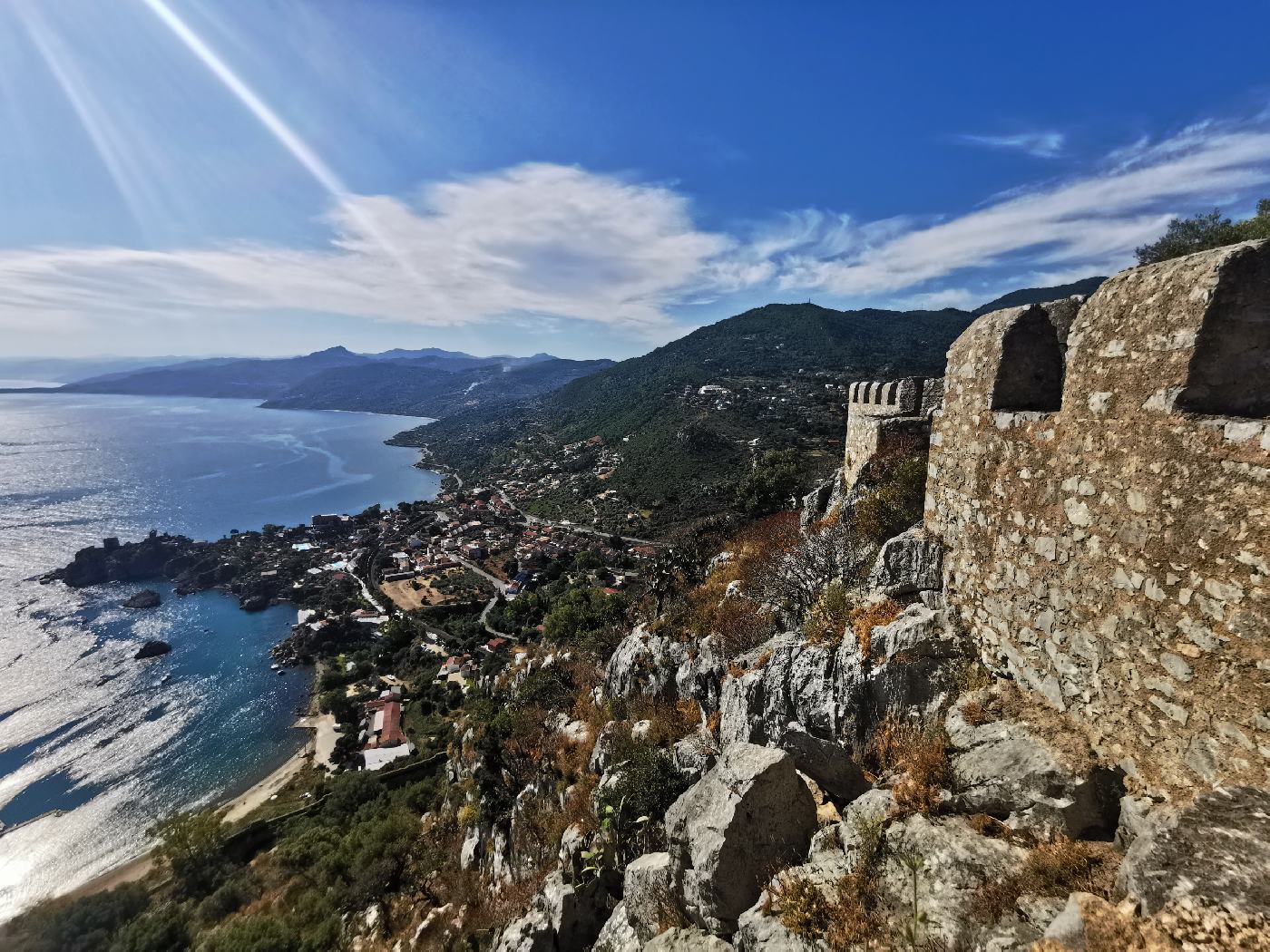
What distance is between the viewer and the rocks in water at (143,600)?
59.3m

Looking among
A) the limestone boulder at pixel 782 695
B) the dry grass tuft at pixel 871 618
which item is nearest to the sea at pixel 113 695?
the limestone boulder at pixel 782 695

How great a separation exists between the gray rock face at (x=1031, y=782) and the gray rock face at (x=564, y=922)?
572 cm

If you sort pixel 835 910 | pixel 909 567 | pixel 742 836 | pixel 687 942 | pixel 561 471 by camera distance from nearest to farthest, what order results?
pixel 835 910 → pixel 742 836 → pixel 687 942 → pixel 909 567 → pixel 561 471

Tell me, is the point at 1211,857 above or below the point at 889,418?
below

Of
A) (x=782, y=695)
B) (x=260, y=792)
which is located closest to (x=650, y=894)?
(x=782, y=695)

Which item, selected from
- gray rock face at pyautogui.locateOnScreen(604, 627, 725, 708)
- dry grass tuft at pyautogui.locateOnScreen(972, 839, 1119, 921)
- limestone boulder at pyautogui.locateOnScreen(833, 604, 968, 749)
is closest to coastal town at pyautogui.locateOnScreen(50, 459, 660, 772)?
gray rock face at pyautogui.locateOnScreen(604, 627, 725, 708)

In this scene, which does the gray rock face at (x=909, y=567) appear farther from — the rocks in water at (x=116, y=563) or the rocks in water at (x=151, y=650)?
the rocks in water at (x=116, y=563)

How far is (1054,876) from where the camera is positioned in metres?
3.77

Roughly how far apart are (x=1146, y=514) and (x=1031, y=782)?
2.22 meters

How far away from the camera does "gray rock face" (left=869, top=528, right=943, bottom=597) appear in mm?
6562

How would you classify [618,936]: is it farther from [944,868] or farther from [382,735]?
[382,735]

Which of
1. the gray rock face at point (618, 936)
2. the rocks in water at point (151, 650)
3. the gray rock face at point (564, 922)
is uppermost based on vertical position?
the gray rock face at point (618, 936)

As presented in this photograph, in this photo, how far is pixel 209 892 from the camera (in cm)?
2038

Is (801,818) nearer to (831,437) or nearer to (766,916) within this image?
(766,916)
